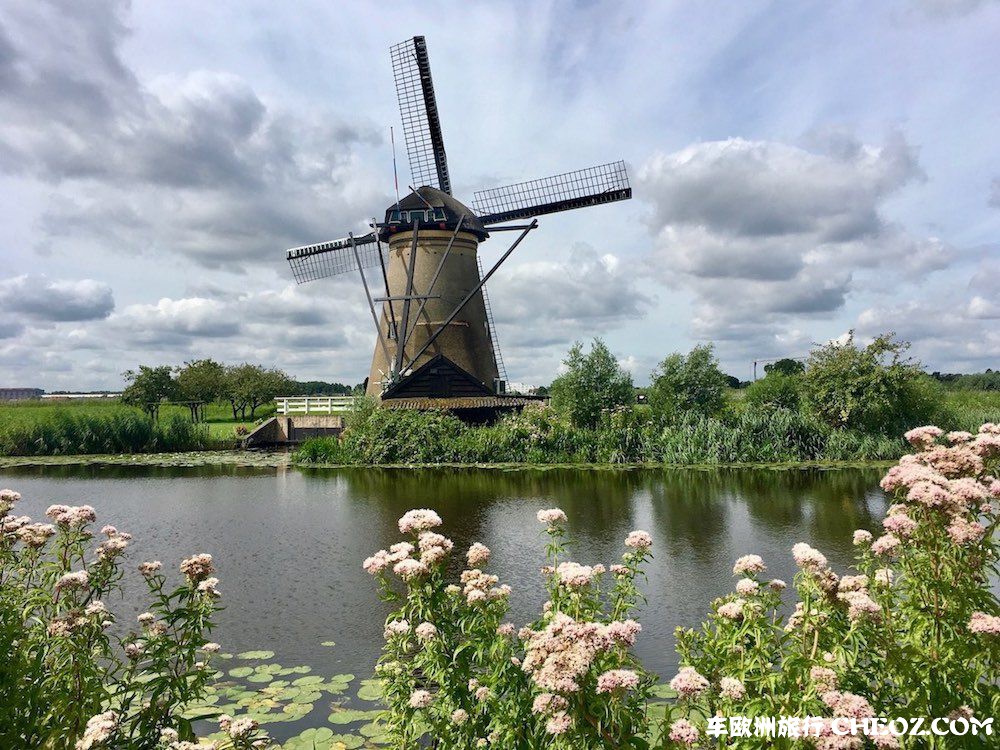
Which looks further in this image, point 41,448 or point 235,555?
point 41,448

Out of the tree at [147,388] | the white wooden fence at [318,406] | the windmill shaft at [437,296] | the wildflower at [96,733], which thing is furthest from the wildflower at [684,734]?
the tree at [147,388]

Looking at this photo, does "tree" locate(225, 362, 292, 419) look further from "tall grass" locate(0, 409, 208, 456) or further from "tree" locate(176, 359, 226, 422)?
"tall grass" locate(0, 409, 208, 456)

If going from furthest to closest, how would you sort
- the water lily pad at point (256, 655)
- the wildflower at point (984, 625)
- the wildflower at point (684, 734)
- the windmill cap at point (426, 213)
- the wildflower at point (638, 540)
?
the windmill cap at point (426, 213), the water lily pad at point (256, 655), the wildflower at point (638, 540), the wildflower at point (984, 625), the wildflower at point (684, 734)

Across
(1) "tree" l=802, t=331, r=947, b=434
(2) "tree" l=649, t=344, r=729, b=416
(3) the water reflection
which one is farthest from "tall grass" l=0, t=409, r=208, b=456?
(1) "tree" l=802, t=331, r=947, b=434

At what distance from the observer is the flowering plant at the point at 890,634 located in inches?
113

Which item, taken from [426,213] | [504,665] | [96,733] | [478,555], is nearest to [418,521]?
[478,555]

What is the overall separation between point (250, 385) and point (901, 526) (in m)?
40.8

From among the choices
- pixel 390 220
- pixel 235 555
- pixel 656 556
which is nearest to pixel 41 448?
pixel 390 220

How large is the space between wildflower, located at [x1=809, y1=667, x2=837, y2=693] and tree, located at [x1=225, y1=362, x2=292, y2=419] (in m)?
41.0

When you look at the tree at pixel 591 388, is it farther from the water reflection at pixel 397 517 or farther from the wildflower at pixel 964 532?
the wildflower at pixel 964 532

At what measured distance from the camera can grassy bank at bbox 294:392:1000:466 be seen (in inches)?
795

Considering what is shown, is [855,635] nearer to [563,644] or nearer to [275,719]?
[563,644]

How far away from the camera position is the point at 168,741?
3.33m

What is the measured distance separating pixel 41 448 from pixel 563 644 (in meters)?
29.7
